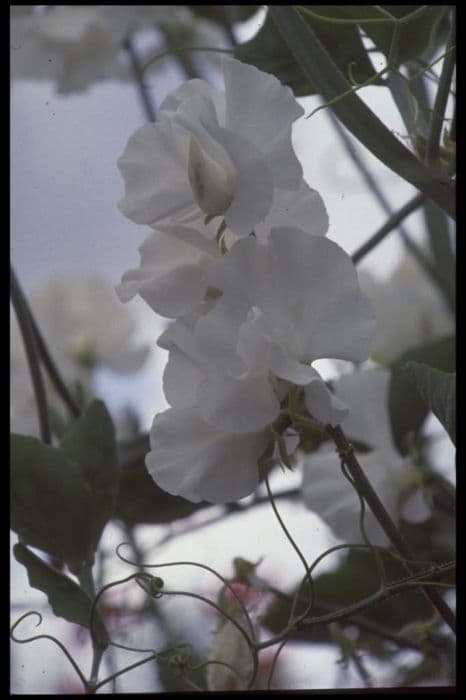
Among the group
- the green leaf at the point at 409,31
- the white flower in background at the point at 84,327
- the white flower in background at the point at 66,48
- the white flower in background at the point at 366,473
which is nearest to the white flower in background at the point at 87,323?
the white flower in background at the point at 84,327

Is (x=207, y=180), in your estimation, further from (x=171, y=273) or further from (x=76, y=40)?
(x=76, y=40)

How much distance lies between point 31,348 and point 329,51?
191 millimetres

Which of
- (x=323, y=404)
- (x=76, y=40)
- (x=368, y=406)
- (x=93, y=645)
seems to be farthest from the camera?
(x=76, y=40)

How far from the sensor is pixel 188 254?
32 cm

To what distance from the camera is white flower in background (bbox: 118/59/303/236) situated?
29 centimetres

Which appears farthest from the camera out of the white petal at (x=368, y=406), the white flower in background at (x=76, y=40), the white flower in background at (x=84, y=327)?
the white flower in background at (x=84, y=327)

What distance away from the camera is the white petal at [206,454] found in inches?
12.0

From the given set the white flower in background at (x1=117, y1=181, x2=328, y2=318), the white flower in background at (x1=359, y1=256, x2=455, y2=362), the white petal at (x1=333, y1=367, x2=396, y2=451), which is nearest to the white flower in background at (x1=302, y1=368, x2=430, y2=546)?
the white petal at (x1=333, y1=367, x2=396, y2=451)

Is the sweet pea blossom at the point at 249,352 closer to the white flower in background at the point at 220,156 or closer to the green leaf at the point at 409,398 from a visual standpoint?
the white flower in background at the point at 220,156

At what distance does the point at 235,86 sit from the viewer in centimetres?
31

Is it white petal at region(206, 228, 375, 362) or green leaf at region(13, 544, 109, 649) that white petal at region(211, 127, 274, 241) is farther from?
green leaf at region(13, 544, 109, 649)

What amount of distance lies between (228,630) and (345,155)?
0.90 ft

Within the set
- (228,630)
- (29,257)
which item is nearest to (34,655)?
(228,630)

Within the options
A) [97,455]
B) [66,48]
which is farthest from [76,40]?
[97,455]
